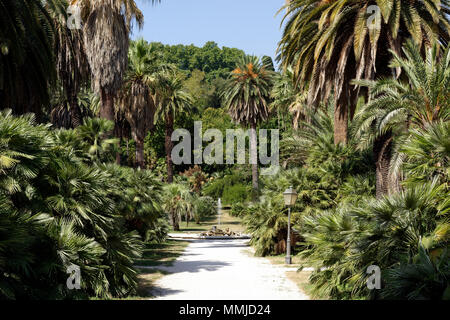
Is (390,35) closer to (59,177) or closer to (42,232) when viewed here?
(59,177)

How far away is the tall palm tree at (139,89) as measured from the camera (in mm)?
32531

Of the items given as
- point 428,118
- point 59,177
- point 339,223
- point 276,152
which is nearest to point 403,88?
point 428,118

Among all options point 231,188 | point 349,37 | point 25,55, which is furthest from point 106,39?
point 231,188

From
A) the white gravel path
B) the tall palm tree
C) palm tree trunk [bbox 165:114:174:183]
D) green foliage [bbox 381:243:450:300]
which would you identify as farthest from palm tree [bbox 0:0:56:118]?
palm tree trunk [bbox 165:114:174:183]

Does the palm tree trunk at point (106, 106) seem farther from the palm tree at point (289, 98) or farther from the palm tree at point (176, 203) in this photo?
the palm tree at point (289, 98)

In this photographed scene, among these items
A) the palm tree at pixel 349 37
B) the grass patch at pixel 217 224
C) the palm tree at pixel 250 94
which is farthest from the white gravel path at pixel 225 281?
the palm tree at pixel 250 94

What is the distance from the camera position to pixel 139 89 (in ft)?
107

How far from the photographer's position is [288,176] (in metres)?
21.8

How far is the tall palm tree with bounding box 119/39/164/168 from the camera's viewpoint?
3253 cm

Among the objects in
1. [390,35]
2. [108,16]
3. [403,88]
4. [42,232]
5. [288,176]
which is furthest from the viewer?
[288,176]

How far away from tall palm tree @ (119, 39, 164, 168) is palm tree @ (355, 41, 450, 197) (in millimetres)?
19594

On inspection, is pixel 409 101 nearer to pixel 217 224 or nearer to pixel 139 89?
pixel 139 89

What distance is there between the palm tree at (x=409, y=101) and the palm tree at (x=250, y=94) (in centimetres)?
3112

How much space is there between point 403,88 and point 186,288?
8.07m
